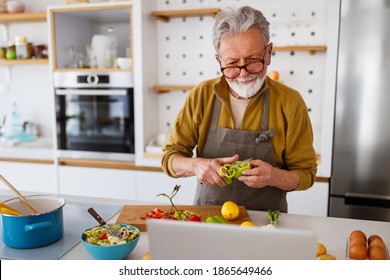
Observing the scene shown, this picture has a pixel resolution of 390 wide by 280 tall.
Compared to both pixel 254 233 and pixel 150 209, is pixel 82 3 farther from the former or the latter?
pixel 254 233

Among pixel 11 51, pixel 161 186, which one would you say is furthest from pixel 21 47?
pixel 161 186

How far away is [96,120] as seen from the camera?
2.95 m

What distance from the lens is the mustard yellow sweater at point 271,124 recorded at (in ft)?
5.25

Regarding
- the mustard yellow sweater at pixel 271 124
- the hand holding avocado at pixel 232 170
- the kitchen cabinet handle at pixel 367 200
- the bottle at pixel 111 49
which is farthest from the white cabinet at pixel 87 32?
the kitchen cabinet handle at pixel 367 200

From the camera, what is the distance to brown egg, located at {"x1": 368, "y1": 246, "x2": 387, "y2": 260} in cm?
104

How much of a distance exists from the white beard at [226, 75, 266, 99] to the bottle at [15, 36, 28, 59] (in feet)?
7.17

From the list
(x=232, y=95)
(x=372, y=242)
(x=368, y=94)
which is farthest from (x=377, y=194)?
(x=372, y=242)

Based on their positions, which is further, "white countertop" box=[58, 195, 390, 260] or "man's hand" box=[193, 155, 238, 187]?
"man's hand" box=[193, 155, 238, 187]

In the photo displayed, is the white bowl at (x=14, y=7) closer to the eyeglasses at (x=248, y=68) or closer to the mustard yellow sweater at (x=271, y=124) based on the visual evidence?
the mustard yellow sweater at (x=271, y=124)

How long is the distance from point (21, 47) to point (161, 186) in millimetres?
1568

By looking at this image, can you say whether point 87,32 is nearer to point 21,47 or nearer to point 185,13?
point 21,47

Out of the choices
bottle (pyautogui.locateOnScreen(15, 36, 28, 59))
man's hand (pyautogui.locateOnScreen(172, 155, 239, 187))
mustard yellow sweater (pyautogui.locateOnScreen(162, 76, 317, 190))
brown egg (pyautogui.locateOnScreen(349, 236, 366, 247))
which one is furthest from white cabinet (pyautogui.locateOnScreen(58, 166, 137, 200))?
brown egg (pyautogui.locateOnScreen(349, 236, 366, 247))

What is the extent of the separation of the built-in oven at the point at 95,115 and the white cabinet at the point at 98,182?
0.11 meters

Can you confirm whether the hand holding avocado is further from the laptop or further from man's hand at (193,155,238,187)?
the laptop
